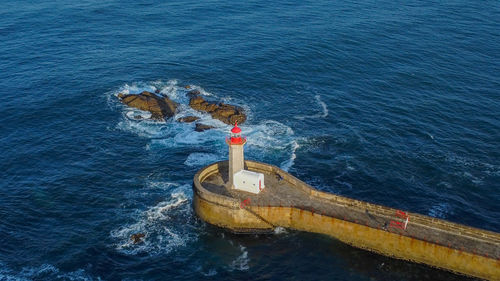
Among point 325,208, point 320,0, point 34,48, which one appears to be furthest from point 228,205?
point 320,0

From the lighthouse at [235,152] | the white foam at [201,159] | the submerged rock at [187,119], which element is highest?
the lighthouse at [235,152]

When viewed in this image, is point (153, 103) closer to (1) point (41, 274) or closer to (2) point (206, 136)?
(2) point (206, 136)

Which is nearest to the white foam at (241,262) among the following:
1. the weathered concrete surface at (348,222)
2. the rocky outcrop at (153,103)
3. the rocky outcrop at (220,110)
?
the weathered concrete surface at (348,222)

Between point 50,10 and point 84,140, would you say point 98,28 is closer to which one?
point 50,10

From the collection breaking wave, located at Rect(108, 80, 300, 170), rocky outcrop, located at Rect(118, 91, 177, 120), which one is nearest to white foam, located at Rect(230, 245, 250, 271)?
breaking wave, located at Rect(108, 80, 300, 170)

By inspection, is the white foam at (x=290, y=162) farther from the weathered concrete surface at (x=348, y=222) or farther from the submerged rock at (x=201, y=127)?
the submerged rock at (x=201, y=127)

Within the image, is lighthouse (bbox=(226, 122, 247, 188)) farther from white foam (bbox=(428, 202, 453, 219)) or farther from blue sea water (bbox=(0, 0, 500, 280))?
white foam (bbox=(428, 202, 453, 219))

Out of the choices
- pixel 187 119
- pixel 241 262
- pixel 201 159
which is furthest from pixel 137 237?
pixel 187 119
